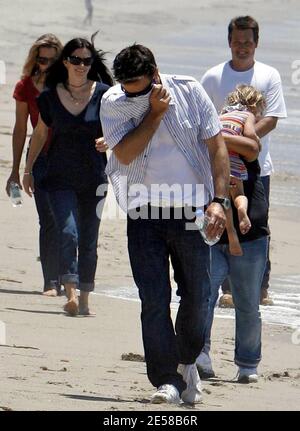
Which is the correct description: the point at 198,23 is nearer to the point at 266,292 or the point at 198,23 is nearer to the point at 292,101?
the point at 292,101

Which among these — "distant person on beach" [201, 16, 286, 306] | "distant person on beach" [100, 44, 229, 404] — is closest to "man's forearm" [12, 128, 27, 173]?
"distant person on beach" [201, 16, 286, 306]

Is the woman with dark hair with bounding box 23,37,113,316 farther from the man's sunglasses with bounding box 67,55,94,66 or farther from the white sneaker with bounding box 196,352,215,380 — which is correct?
the white sneaker with bounding box 196,352,215,380

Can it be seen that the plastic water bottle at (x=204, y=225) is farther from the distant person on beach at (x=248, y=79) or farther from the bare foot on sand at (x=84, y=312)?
the bare foot on sand at (x=84, y=312)

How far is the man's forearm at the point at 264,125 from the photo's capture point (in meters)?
9.10

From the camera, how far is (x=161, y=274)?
6.72 m

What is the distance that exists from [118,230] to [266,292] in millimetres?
2641

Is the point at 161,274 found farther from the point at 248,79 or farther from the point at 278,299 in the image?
the point at 278,299

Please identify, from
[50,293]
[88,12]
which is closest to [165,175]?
→ [50,293]

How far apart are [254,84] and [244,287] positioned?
1.93 metres

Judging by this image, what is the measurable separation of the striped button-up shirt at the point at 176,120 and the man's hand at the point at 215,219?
6.3 inches

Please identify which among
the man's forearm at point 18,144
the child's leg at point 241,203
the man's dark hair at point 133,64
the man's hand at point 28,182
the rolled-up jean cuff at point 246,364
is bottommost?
the rolled-up jean cuff at point 246,364

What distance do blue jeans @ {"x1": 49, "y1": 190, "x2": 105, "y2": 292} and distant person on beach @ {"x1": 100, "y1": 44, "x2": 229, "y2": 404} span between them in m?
2.51

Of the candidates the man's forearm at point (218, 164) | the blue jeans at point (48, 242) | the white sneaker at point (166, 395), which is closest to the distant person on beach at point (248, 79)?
the blue jeans at point (48, 242)
